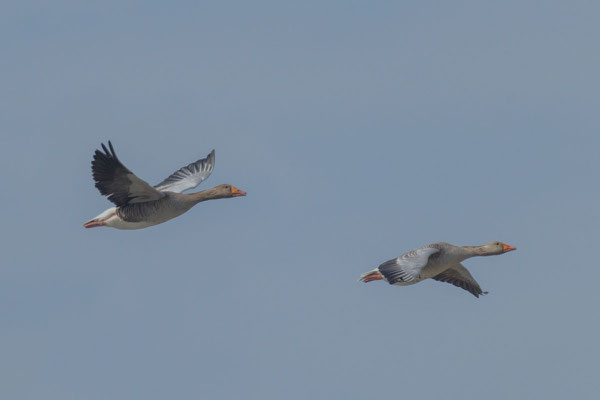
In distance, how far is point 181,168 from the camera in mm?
39156

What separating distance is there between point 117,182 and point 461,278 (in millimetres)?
10393

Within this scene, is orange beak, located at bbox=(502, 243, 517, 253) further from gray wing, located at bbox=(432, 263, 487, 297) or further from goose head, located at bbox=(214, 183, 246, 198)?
goose head, located at bbox=(214, 183, 246, 198)

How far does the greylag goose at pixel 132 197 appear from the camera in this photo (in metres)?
32.6

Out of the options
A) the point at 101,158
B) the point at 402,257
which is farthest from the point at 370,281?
the point at 101,158

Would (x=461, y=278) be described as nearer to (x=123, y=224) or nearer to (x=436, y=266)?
(x=436, y=266)

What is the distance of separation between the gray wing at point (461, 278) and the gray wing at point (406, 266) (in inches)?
121

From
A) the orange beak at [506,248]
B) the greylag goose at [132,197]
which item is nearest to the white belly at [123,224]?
the greylag goose at [132,197]

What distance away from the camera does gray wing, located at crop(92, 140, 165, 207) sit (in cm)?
→ 3234

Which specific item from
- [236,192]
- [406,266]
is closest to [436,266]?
[406,266]

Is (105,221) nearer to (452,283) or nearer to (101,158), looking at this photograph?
(101,158)

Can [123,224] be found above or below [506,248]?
above

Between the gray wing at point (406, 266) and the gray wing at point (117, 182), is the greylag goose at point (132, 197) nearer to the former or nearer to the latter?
the gray wing at point (117, 182)

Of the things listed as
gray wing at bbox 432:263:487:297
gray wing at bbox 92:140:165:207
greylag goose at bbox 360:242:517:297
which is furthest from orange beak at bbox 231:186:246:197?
gray wing at bbox 432:263:487:297

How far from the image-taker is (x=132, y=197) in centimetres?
3353
